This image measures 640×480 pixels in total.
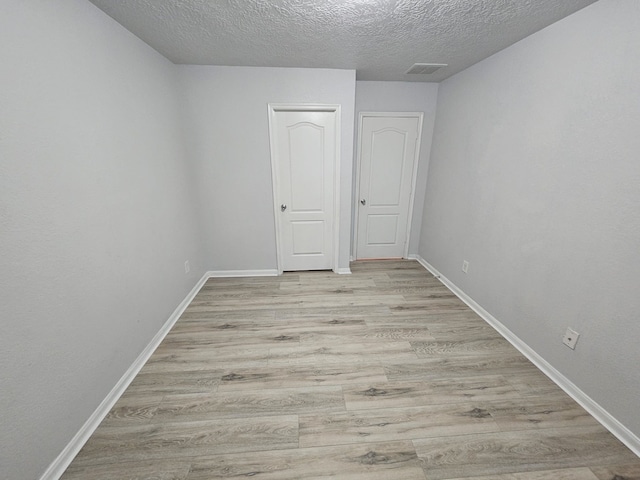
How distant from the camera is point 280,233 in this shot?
3229mm

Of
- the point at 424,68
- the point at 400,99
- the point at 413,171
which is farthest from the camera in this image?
the point at 413,171

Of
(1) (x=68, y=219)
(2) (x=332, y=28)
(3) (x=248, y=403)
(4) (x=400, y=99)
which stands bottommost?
(3) (x=248, y=403)

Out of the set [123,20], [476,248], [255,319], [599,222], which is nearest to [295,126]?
[123,20]

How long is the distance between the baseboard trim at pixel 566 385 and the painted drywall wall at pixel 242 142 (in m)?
1.76

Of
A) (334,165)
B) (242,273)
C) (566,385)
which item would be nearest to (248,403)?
(242,273)

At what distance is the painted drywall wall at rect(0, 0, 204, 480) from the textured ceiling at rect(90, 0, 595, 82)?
0.36 m

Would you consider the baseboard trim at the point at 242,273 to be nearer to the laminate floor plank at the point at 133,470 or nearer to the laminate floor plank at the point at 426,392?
the laminate floor plank at the point at 426,392

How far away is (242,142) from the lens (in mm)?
2832

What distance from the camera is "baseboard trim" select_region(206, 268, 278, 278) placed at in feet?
10.9

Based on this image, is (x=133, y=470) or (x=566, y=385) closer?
(x=133, y=470)

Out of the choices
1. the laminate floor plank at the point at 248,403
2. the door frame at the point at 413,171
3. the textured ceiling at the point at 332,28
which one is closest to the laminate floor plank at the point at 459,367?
the laminate floor plank at the point at 248,403

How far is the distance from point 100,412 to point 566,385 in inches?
119

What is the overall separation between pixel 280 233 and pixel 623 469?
3107 millimetres

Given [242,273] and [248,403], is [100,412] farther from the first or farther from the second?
[242,273]
